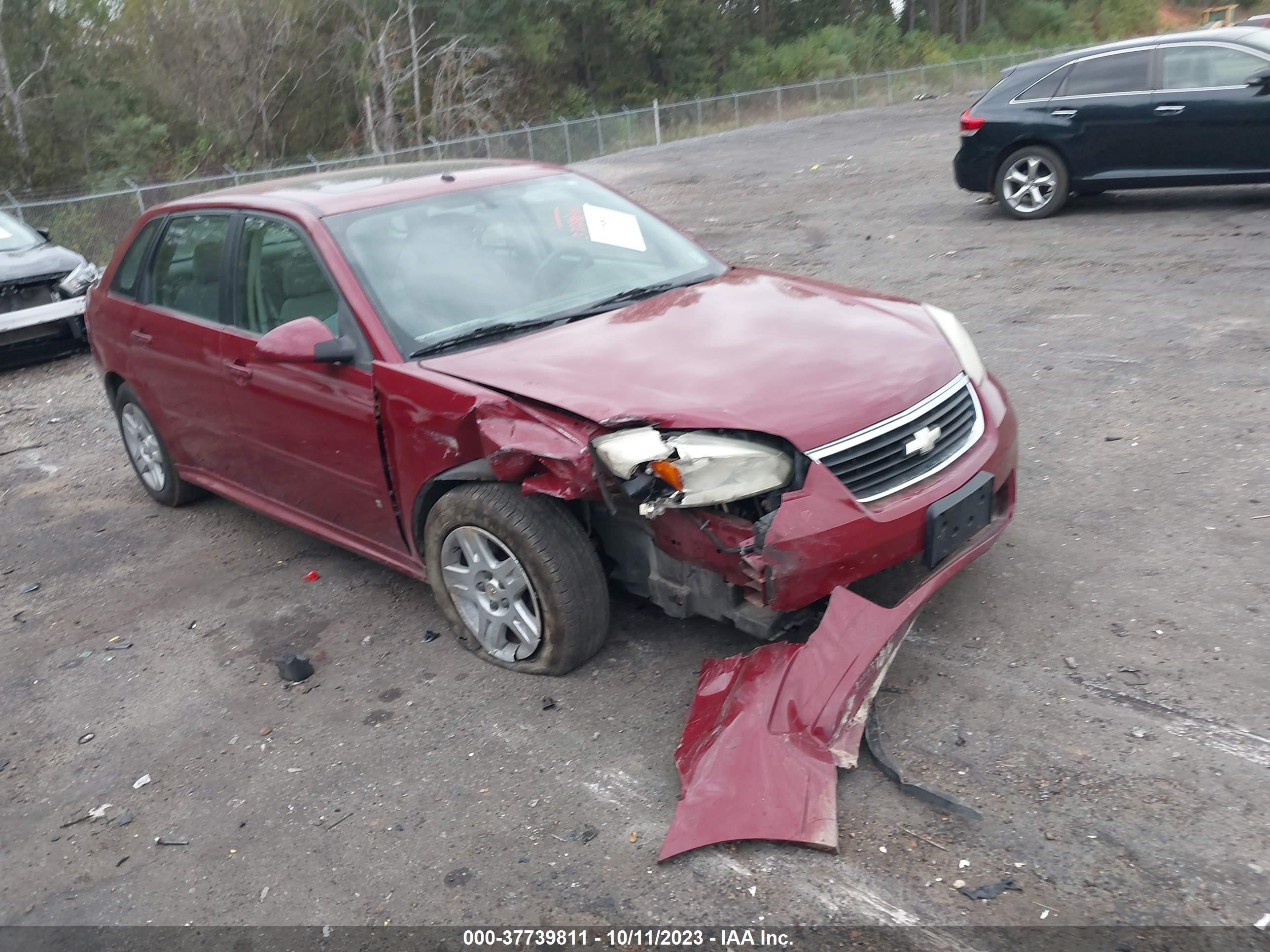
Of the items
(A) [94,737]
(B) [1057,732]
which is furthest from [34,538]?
(B) [1057,732]

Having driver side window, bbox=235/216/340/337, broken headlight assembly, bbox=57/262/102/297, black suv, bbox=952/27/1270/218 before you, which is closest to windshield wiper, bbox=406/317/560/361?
driver side window, bbox=235/216/340/337

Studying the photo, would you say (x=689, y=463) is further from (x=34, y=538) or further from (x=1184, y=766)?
(x=34, y=538)

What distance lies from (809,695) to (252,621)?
2.66 meters

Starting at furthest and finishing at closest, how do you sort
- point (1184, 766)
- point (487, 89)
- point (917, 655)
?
point (487, 89) < point (917, 655) < point (1184, 766)

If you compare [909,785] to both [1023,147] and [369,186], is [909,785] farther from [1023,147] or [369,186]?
[1023,147]

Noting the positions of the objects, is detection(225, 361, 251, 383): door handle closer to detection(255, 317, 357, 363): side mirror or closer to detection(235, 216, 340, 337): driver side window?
detection(235, 216, 340, 337): driver side window

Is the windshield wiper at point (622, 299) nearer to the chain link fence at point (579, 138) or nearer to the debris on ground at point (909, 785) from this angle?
the debris on ground at point (909, 785)

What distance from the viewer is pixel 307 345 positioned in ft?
13.8

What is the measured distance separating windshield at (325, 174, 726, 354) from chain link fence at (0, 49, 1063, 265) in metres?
11.4

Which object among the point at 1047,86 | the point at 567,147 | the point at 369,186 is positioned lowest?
the point at 567,147

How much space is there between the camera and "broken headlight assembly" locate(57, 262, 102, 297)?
10.6 metres

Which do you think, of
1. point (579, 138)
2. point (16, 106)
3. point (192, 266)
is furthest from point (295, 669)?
point (16, 106)

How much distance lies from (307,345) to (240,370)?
0.91 meters

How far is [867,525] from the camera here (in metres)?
3.50
